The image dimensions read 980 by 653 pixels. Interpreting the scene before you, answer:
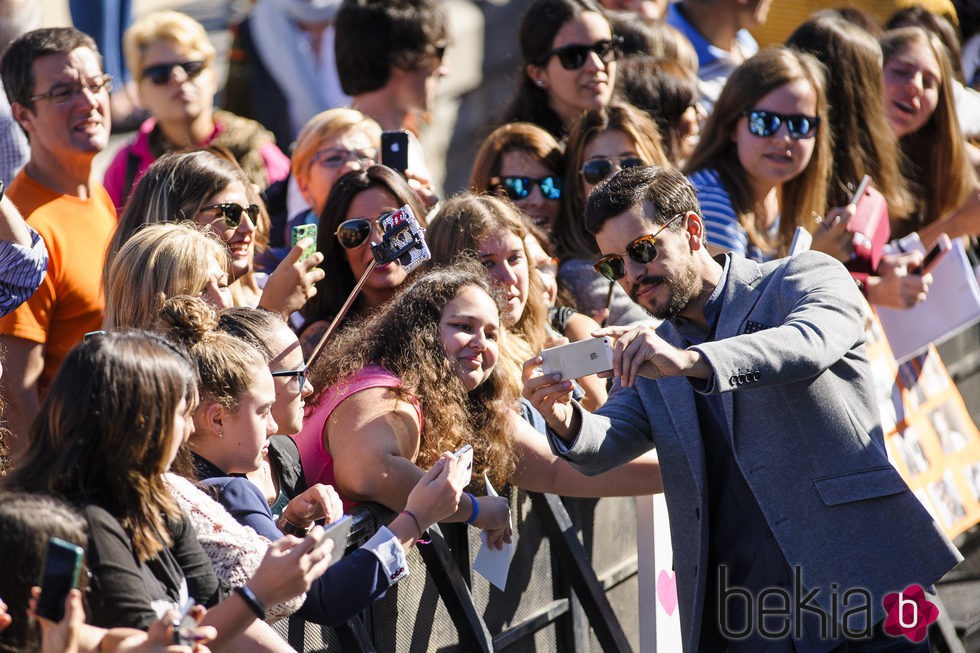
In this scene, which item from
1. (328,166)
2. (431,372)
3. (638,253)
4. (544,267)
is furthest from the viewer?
(328,166)

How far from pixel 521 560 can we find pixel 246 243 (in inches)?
55.1

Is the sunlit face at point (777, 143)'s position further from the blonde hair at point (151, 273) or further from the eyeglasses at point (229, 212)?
the blonde hair at point (151, 273)

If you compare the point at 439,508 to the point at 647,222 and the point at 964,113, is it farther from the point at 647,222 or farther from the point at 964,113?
the point at 964,113

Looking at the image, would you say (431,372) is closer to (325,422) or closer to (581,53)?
(325,422)

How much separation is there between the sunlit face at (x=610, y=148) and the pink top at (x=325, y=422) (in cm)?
176

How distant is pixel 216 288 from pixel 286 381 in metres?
0.59

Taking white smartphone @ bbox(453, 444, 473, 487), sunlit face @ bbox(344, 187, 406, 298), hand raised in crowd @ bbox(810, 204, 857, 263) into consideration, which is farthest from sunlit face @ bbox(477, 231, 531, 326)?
hand raised in crowd @ bbox(810, 204, 857, 263)

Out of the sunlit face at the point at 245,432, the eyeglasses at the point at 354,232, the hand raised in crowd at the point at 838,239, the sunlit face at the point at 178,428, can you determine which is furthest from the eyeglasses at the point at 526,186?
the sunlit face at the point at 178,428

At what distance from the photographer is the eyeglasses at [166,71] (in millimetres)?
5656

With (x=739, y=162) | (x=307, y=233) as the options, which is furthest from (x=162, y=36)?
(x=739, y=162)

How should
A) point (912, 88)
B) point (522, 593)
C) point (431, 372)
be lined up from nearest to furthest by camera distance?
point (431, 372)
point (522, 593)
point (912, 88)

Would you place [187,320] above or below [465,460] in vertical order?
above

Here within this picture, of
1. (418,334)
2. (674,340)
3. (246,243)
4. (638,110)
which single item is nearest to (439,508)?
(418,334)

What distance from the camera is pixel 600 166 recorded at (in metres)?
4.99
